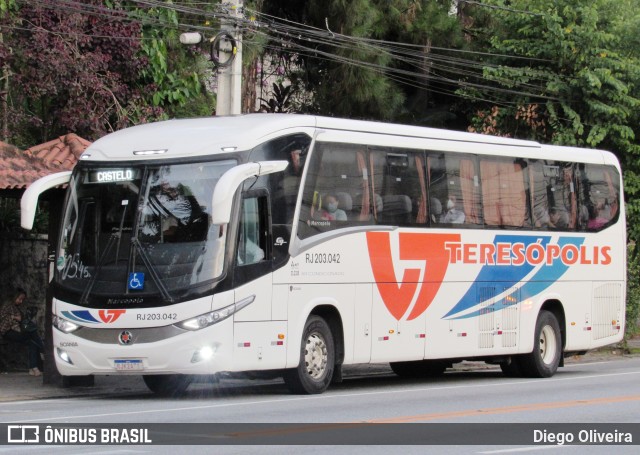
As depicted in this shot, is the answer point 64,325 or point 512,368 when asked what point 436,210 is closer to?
point 512,368

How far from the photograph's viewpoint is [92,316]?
624 inches

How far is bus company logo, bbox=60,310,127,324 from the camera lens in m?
15.7

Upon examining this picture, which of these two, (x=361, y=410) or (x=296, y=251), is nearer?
(x=361, y=410)

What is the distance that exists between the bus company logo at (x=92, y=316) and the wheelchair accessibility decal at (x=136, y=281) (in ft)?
1.03

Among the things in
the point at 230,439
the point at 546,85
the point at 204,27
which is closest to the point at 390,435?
the point at 230,439

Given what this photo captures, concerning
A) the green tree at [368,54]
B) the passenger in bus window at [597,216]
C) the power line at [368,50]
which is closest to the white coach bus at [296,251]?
the passenger in bus window at [597,216]

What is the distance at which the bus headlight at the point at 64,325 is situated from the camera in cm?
1603

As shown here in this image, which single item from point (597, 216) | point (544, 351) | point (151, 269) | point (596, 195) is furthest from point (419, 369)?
point (151, 269)

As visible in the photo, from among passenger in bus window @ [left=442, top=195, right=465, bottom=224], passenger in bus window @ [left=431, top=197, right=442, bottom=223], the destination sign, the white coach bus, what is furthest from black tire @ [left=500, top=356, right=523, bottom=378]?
the destination sign

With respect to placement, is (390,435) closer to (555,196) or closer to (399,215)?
(399,215)

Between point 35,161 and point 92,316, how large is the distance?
343cm

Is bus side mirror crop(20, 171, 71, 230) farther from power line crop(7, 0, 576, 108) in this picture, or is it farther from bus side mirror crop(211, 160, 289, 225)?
power line crop(7, 0, 576, 108)

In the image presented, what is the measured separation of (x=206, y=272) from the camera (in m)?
15.6

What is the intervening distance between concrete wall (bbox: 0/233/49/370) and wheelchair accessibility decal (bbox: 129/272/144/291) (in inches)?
254
